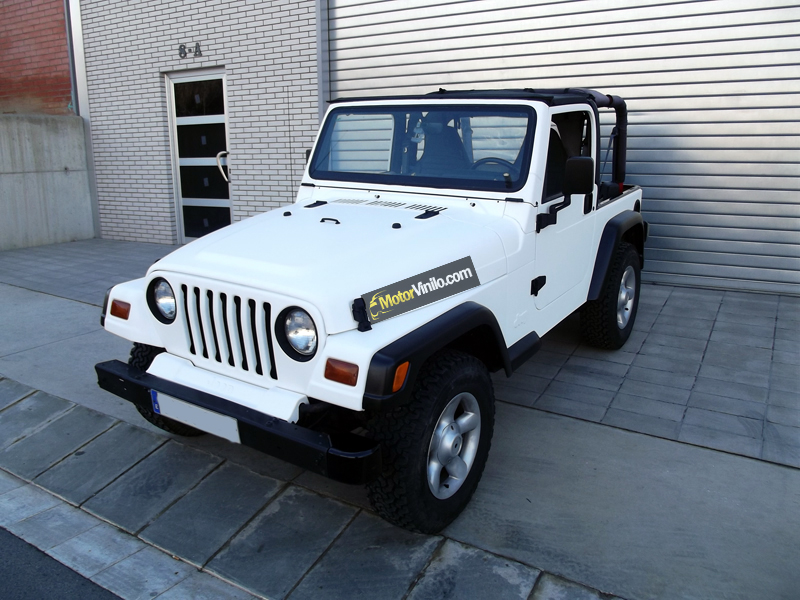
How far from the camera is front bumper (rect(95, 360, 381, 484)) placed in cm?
237

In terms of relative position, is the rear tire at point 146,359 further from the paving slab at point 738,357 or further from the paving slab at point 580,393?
the paving slab at point 738,357

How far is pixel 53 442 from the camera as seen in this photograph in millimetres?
3771

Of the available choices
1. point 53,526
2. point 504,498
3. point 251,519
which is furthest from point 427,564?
point 53,526

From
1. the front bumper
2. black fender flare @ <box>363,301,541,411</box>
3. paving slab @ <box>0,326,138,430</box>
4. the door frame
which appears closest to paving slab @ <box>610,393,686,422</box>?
black fender flare @ <box>363,301,541,411</box>

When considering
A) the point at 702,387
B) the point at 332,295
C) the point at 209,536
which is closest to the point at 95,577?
the point at 209,536

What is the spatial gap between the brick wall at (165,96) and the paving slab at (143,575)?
20.0 ft

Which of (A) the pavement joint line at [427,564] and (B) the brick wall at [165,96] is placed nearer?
(A) the pavement joint line at [427,564]

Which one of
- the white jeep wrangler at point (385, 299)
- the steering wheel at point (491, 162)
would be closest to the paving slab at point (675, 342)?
the white jeep wrangler at point (385, 299)

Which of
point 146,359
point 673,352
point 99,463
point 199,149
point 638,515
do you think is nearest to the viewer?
point 638,515

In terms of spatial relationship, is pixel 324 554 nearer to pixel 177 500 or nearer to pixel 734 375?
pixel 177 500

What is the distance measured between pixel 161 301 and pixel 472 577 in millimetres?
1859

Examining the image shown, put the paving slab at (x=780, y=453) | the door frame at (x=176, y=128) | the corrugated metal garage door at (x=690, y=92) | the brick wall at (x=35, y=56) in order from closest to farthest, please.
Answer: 1. the paving slab at (x=780, y=453)
2. the corrugated metal garage door at (x=690, y=92)
3. the door frame at (x=176, y=128)
4. the brick wall at (x=35, y=56)

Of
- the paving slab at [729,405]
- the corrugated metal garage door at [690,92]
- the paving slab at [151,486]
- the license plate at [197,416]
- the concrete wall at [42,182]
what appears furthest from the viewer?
the concrete wall at [42,182]

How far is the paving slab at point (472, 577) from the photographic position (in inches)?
100
